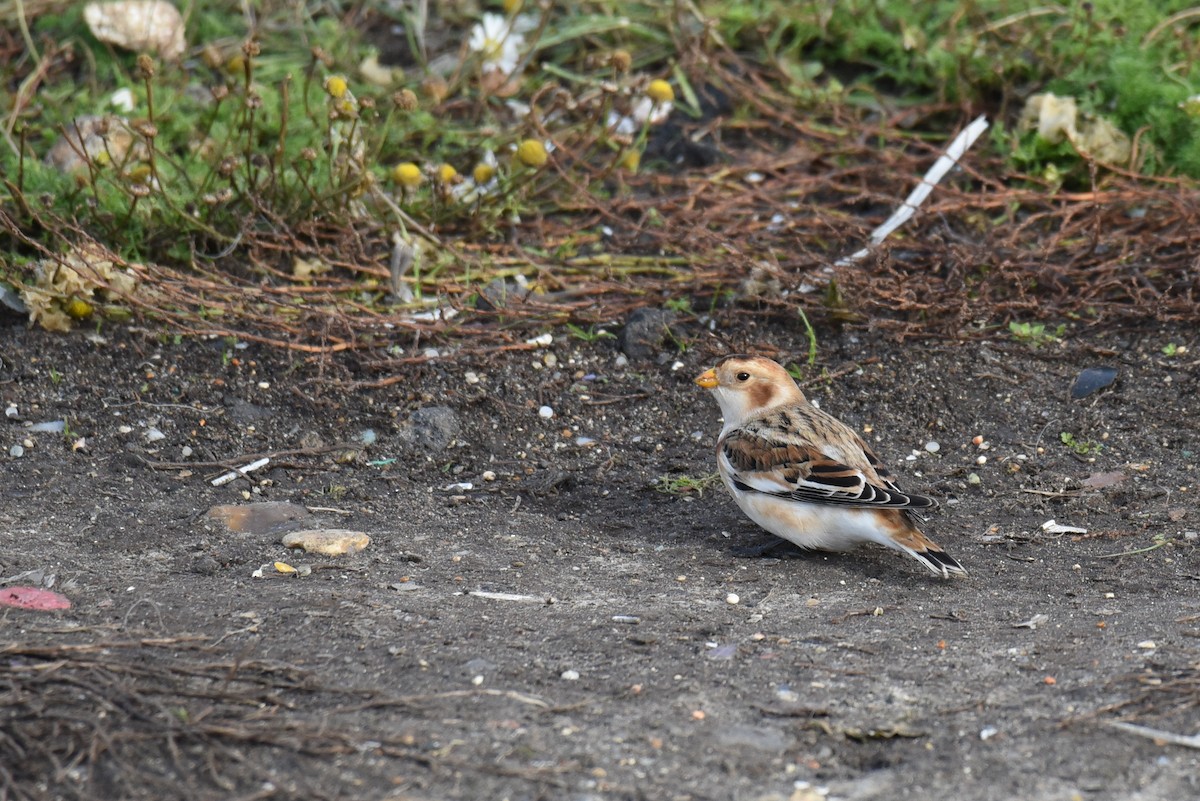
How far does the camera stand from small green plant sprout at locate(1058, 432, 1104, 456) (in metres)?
5.42

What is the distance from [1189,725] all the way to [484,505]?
2629 mm

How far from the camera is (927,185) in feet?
22.6

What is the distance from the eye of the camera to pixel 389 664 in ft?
12.1

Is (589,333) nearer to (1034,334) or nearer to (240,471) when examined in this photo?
(240,471)

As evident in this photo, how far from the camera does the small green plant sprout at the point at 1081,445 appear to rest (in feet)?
17.8

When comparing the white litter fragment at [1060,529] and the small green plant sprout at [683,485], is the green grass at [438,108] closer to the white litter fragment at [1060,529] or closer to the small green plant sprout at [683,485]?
the small green plant sprout at [683,485]

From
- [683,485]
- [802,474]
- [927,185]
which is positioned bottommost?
[683,485]

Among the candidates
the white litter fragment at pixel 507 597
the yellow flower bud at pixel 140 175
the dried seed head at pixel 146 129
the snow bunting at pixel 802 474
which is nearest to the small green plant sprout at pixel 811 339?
the snow bunting at pixel 802 474

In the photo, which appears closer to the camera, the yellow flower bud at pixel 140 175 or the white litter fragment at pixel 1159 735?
the white litter fragment at pixel 1159 735

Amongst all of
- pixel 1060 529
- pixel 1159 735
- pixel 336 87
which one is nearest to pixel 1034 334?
pixel 1060 529

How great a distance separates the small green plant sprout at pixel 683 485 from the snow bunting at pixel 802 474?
164 millimetres

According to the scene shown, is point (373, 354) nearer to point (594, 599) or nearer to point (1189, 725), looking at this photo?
point (594, 599)

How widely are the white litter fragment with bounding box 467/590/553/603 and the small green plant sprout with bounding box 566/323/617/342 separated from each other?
2007mm

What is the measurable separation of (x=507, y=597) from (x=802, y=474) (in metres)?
1.24
